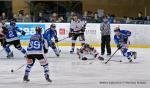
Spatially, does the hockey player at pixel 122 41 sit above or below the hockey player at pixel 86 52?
above

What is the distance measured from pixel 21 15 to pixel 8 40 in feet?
22.4

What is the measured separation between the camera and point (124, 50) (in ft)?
56.0

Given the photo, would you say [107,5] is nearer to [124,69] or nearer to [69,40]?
[69,40]

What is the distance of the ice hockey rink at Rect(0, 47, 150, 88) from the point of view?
12.4 m

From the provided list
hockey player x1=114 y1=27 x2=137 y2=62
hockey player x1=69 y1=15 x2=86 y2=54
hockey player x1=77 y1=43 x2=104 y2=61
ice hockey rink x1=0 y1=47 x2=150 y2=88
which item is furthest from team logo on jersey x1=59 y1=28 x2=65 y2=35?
hockey player x1=114 y1=27 x2=137 y2=62

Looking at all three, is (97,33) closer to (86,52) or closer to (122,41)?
(86,52)

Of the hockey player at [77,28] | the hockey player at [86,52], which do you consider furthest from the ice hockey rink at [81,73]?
the hockey player at [77,28]

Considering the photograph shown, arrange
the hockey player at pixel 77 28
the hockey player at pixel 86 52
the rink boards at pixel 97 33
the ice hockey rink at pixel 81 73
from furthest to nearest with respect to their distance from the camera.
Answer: the rink boards at pixel 97 33 < the hockey player at pixel 77 28 < the hockey player at pixel 86 52 < the ice hockey rink at pixel 81 73

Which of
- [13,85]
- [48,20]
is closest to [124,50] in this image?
[13,85]

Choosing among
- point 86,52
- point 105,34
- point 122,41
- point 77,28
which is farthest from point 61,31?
point 122,41

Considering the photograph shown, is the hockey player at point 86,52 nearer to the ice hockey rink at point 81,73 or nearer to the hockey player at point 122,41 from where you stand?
the ice hockey rink at point 81,73

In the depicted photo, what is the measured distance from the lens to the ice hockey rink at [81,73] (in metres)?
12.4

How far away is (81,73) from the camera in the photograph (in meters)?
14.5

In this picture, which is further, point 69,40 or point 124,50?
point 69,40
